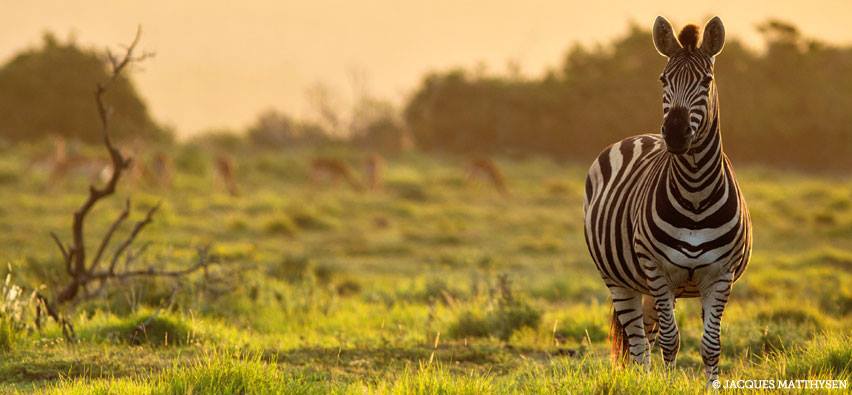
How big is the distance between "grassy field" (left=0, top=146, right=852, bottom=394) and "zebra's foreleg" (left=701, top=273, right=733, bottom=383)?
16 centimetres

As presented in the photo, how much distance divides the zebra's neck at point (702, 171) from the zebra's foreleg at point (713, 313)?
17.5 inches

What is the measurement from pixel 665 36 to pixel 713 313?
5.09ft

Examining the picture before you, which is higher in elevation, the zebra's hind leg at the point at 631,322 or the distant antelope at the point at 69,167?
the distant antelope at the point at 69,167

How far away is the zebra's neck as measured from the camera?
5.83 metres

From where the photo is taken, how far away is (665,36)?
6.05 meters

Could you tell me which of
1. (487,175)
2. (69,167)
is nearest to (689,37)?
(69,167)

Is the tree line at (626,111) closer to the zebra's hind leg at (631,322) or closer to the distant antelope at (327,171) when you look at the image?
the distant antelope at (327,171)

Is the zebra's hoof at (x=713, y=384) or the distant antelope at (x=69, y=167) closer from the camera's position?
the zebra's hoof at (x=713, y=384)

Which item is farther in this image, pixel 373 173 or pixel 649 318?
pixel 373 173

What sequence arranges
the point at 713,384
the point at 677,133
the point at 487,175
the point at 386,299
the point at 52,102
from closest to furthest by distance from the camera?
the point at 677,133 → the point at 713,384 → the point at 386,299 → the point at 487,175 → the point at 52,102

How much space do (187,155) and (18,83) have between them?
41.8ft

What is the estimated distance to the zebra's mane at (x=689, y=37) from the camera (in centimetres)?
598

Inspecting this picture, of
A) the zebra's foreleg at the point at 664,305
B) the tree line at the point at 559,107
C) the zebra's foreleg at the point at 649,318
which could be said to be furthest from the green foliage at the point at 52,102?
the zebra's foreleg at the point at 664,305

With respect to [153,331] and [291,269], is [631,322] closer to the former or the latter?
[153,331]
